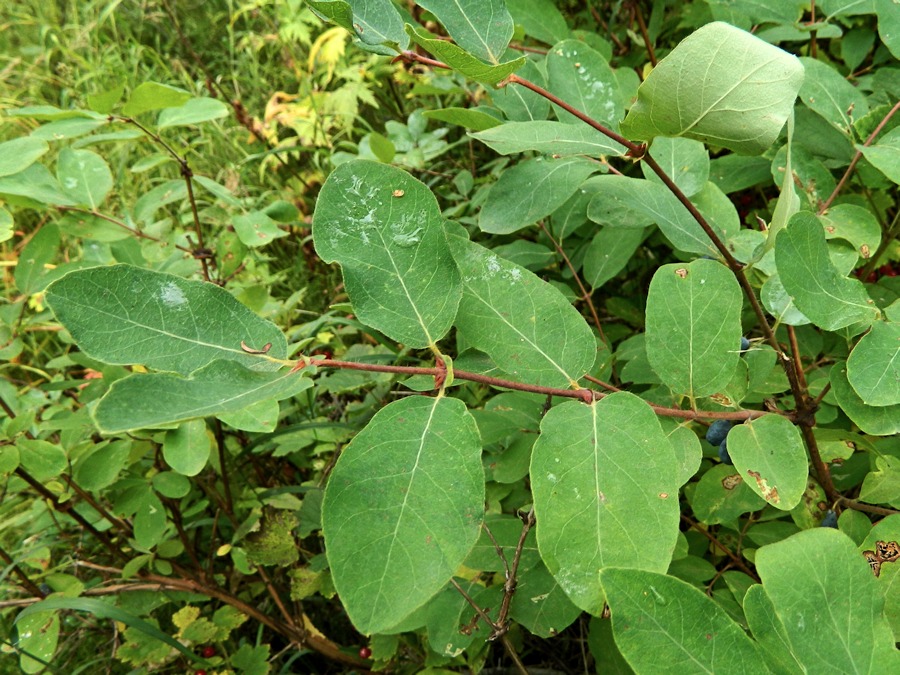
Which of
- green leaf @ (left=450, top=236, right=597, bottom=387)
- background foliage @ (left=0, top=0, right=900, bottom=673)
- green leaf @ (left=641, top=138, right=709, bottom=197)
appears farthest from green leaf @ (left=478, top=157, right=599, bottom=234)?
green leaf @ (left=450, top=236, right=597, bottom=387)

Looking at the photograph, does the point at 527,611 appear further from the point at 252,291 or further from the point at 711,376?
the point at 252,291

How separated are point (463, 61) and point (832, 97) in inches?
28.0

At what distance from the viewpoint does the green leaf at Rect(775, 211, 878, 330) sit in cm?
64

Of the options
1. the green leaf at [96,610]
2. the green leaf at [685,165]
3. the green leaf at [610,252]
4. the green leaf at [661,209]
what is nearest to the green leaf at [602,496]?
the green leaf at [661,209]

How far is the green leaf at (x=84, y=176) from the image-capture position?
1234 mm

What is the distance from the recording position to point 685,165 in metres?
0.98

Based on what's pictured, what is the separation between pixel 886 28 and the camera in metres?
1.01

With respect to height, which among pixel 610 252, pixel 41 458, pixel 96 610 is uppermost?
pixel 610 252

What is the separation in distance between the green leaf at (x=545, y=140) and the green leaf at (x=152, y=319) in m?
0.31

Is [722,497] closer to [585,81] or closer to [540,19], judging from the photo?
[585,81]

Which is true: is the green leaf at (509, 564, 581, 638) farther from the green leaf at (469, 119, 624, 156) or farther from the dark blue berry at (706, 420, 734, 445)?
the green leaf at (469, 119, 624, 156)

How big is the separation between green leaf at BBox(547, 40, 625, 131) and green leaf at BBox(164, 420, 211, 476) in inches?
29.4

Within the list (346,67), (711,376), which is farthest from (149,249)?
(346,67)

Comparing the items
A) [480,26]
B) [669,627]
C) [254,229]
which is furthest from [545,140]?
[254,229]
